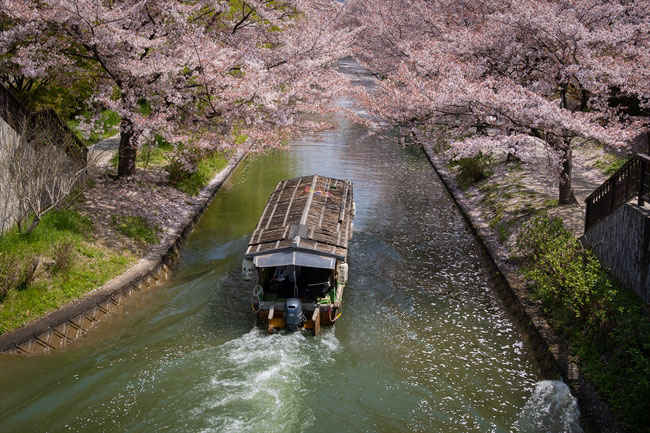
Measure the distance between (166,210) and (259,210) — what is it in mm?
4655

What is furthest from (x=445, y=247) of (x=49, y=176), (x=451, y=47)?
(x=49, y=176)

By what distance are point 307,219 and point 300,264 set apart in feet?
8.05

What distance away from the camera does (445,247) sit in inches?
839

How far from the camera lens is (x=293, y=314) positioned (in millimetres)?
14281

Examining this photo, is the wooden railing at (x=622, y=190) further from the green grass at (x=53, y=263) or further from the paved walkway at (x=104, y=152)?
the paved walkway at (x=104, y=152)

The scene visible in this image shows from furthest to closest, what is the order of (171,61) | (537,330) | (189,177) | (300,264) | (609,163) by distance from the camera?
(189,177) → (609,163) → (171,61) → (300,264) → (537,330)

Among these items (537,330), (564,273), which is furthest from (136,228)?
(564,273)

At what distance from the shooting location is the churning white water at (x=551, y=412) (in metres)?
11.1

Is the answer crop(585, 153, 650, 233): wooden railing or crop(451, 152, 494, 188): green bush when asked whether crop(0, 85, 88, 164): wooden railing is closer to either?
crop(585, 153, 650, 233): wooden railing

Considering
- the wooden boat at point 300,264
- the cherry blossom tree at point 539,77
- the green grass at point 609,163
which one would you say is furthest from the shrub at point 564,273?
the green grass at point 609,163

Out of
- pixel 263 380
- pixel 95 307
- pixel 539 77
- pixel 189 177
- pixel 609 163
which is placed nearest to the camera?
pixel 263 380

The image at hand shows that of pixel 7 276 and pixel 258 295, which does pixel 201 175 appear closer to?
pixel 258 295

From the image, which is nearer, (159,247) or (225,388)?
(225,388)

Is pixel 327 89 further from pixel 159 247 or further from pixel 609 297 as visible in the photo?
pixel 609 297
